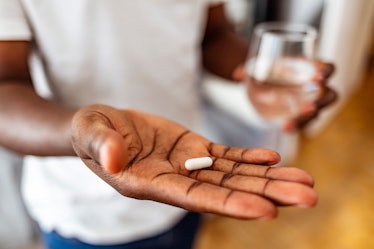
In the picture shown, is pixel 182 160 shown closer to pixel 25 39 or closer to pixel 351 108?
pixel 25 39

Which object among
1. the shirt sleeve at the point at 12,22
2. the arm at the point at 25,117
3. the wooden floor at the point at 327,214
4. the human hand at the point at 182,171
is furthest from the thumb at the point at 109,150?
the wooden floor at the point at 327,214

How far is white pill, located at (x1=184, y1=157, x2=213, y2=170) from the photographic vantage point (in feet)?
1.34

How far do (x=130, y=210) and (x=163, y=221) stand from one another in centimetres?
6

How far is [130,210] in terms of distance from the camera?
636mm

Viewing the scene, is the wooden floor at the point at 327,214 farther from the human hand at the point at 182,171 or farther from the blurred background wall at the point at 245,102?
the human hand at the point at 182,171

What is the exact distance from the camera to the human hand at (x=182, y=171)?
35 cm

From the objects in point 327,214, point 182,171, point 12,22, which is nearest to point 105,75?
point 12,22

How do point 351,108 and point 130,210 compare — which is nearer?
point 130,210

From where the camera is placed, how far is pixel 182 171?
1.35 ft

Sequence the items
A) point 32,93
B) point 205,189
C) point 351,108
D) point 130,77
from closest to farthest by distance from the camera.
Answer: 1. point 205,189
2. point 32,93
3. point 130,77
4. point 351,108

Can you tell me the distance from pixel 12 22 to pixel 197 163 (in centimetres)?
27

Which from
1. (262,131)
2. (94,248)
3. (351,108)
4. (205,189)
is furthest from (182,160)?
(351,108)

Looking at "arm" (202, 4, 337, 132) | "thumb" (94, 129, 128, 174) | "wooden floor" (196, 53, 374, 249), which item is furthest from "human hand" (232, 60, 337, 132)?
"wooden floor" (196, 53, 374, 249)

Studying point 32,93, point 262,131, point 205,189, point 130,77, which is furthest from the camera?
point 262,131
